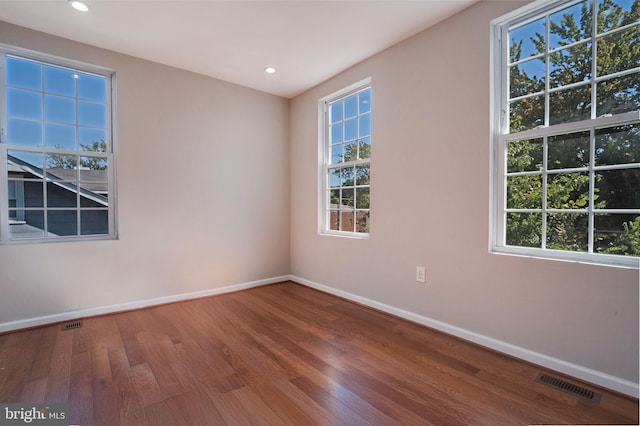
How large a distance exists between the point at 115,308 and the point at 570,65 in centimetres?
438

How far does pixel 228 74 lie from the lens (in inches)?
140

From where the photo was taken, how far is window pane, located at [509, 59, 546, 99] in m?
2.11

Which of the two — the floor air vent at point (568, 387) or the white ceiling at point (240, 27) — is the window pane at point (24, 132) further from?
the floor air vent at point (568, 387)

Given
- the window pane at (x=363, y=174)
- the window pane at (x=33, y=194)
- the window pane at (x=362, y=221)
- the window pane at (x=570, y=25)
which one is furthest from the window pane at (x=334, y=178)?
the window pane at (x=33, y=194)

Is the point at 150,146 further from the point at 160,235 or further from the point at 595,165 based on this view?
the point at 595,165

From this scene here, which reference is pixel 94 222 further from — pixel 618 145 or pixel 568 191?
pixel 618 145

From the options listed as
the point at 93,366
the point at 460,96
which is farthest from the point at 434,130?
the point at 93,366

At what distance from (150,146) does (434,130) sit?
2.91 m

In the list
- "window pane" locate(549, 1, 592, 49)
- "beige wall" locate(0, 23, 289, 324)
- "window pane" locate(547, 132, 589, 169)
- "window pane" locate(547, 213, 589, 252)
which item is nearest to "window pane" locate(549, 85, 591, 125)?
"window pane" locate(547, 132, 589, 169)

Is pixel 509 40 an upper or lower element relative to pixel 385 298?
upper

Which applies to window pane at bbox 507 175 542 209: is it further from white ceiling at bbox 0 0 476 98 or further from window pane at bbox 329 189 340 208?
window pane at bbox 329 189 340 208

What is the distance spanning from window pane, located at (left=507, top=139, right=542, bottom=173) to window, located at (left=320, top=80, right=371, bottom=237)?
139cm

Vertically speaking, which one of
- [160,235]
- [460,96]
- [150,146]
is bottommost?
[160,235]

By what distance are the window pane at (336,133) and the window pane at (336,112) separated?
72 mm
